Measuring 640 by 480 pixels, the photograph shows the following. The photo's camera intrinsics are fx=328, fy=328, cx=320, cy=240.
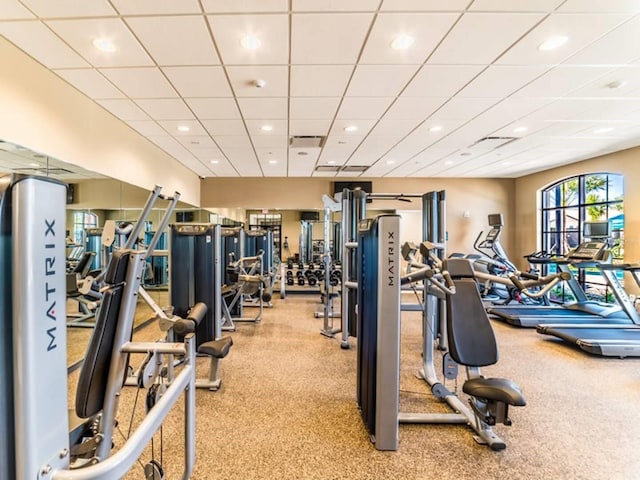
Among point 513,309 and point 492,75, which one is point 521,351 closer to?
point 513,309

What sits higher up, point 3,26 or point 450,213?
point 3,26

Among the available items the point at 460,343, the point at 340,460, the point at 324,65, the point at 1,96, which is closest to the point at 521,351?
the point at 460,343

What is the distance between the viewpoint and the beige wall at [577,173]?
5.61m

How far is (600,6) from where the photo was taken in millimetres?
2299

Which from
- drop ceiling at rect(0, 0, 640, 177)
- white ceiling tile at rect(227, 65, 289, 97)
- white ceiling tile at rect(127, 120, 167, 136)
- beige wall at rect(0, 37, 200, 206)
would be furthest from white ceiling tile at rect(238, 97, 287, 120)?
beige wall at rect(0, 37, 200, 206)

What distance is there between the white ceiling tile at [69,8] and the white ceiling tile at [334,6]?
1323 millimetres

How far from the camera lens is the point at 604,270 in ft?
15.4

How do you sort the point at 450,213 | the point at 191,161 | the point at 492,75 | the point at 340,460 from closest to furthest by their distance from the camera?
1. the point at 340,460
2. the point at 492,75
3. the point at 191,161
4. the point at 450,213

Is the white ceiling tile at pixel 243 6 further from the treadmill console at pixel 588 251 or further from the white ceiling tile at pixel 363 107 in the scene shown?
the treadmill console at pixel 588 251

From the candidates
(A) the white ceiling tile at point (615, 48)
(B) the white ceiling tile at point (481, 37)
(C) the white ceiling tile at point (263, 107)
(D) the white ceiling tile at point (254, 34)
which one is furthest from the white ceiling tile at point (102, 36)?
(A) the white ceiling tile at point (615, 48)

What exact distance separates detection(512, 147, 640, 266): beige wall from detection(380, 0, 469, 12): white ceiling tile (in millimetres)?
5527

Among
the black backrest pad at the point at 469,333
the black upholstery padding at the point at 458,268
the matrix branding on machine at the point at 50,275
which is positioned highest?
the matrix branding on machine at the point at 50,275

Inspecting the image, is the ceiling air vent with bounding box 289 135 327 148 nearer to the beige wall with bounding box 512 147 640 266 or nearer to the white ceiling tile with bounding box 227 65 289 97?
the white ceiling tile with bounding box 227 65 289 97

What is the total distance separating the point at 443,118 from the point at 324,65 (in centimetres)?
213
